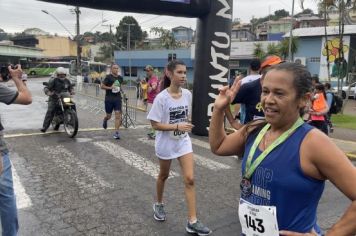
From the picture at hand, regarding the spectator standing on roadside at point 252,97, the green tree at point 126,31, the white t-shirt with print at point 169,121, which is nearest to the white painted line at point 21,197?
the white t-shirt with print at point 169,121

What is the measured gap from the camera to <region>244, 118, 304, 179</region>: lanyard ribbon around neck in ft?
6.39

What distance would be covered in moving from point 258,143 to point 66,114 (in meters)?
9.01

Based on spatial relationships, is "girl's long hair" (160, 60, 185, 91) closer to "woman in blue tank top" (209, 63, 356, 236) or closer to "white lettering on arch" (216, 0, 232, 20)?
"woman in blue tank top" (209, 63, 356, 236)

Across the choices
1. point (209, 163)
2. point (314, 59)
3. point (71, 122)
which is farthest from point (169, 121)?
point (314, 59)

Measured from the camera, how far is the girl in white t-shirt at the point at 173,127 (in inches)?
180

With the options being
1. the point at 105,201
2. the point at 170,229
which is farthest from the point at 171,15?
the point at 170,229

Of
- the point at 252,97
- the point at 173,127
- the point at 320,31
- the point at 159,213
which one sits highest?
the point at 320,31

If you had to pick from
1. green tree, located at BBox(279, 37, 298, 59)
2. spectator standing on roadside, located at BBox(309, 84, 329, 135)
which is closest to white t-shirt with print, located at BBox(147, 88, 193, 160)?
spectator standing on roadside, located at BBox(309, 84, 329, 135)

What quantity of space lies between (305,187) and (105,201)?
4.08 metres

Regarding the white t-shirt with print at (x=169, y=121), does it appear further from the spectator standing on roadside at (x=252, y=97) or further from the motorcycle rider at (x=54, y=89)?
the motorcycle rider at (x=54, y=89)

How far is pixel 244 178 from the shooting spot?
2.11m

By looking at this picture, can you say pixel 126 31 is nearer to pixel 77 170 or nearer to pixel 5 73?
pixel 77 170

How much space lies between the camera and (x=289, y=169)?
187cm

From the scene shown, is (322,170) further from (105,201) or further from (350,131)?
(350,131)
